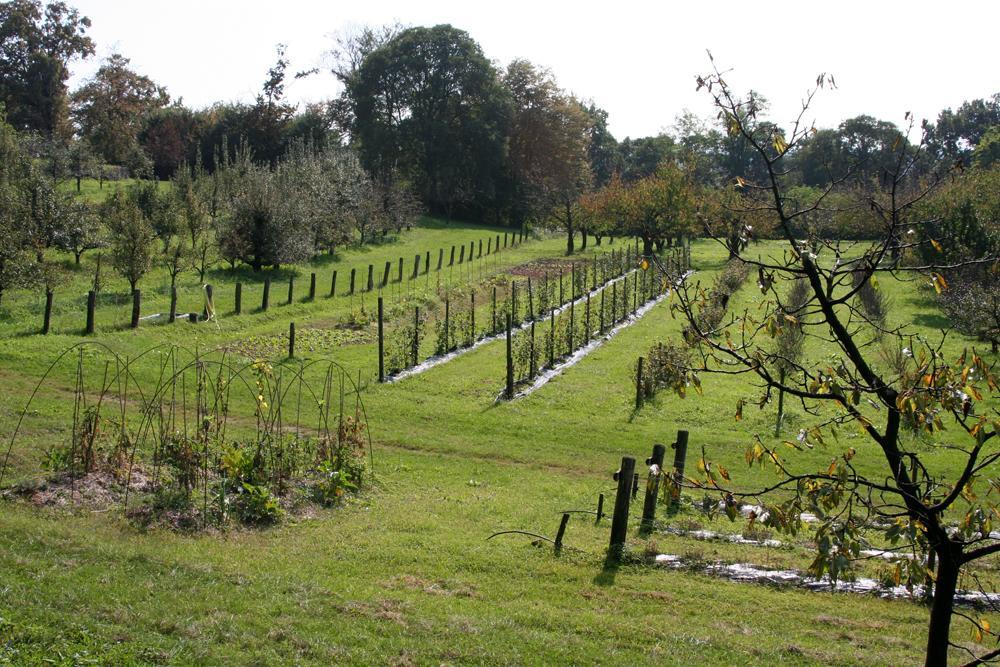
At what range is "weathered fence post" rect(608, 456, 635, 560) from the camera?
11.1 m

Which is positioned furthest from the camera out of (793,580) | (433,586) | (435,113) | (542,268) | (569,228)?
(435,113)

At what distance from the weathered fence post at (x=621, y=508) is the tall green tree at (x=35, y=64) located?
57264 millimetres

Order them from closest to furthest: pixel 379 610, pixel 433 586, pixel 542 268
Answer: pixel 379 610
pixel 433 586
pixel 542 268

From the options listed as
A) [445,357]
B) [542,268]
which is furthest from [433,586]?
[542,268]

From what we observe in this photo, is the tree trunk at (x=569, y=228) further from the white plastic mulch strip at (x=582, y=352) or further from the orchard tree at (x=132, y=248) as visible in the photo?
the orchard tree at (x=132, y=248)

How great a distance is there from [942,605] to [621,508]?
574 cm

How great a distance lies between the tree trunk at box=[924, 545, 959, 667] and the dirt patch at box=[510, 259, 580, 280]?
35.9 metres

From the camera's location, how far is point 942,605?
562cm

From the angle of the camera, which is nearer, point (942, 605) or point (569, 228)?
point (942, 605)

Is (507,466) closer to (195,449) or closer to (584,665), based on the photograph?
(195,449)

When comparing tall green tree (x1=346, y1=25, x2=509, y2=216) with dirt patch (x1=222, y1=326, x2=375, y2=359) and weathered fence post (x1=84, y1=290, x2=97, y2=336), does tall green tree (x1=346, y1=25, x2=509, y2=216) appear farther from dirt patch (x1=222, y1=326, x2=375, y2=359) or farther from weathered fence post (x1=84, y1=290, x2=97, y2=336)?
weathered fence post (x1=84, y1=290, x2=97, y2=336)

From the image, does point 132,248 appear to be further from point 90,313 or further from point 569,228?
point 569,228

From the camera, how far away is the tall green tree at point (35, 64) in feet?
190

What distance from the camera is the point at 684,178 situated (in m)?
56.6
